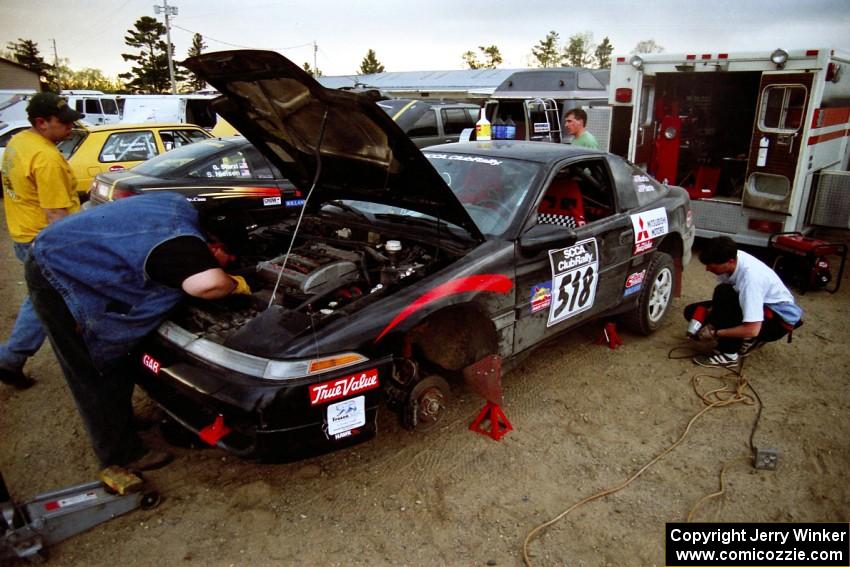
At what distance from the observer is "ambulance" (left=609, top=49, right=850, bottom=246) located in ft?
19.6

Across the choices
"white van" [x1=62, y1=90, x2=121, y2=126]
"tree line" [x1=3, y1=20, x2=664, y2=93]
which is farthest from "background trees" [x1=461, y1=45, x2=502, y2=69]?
"white van" [x1=62, y1=90, x2=121, y2=126]

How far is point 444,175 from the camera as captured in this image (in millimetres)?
3814

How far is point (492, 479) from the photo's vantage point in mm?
2977

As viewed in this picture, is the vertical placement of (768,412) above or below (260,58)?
below

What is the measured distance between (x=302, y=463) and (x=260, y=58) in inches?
82.0

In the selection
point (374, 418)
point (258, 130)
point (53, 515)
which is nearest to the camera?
point (53, 515)

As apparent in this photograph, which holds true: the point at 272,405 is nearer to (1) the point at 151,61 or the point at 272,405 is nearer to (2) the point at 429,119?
(2) the point at 429,119

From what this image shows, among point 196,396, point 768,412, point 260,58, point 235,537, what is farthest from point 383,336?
point 768,412

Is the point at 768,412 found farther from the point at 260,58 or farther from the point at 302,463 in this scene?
the point at 260,58

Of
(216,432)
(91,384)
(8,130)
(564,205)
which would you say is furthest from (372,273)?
(8,130)

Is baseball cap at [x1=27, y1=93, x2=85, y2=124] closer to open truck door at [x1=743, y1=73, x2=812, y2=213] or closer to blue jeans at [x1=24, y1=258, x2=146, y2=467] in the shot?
blue jeans at [x1=24, y1=258, x2=146, y2=467]

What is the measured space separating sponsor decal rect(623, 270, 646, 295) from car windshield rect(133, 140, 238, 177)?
4543 millimetres

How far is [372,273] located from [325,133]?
0.80m

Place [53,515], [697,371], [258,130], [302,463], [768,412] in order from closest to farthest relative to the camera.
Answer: [53,515]
[302,463]
[258,130]
[768,412]
[697,371]
